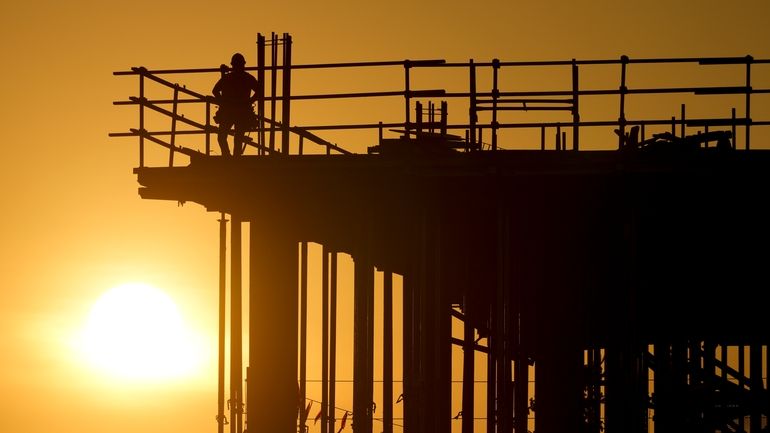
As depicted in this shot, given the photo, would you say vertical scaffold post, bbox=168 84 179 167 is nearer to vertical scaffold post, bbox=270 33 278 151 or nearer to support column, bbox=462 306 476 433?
vertical scaffold post, bbox=270 33 278 151

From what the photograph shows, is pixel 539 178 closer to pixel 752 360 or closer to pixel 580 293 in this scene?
pixel 580 293

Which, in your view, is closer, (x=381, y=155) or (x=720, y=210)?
(x=381, y=155)

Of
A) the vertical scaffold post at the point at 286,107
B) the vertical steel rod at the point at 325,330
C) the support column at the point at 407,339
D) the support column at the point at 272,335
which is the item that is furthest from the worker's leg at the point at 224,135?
the support column at the point at 407,339

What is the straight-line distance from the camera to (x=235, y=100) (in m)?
22.7

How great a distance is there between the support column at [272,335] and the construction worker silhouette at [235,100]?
5.34 feet

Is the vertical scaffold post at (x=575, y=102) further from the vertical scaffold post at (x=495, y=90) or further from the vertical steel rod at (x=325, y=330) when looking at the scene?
the vertical steel rod at (x=325, y=330)

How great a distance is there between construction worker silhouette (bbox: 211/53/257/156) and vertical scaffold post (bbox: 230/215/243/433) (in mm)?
1324

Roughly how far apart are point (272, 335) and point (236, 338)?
162 centimetres

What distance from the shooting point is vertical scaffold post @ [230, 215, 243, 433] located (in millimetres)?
22672

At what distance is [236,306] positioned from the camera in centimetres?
2333

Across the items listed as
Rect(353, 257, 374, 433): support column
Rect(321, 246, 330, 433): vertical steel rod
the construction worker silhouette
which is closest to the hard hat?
the construction worker silhouette

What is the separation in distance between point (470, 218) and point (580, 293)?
2839 mm

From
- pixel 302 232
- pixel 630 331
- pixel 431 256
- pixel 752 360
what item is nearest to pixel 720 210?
pixel 630 331

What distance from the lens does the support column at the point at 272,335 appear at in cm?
2159
